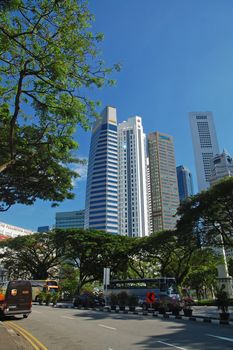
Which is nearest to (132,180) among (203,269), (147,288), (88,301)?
(203,269)

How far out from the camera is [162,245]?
1628 inches

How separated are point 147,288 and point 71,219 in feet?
485

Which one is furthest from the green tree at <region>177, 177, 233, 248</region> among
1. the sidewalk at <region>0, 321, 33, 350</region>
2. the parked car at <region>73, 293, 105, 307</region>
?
the sidewalk at <region>0, 321, 33, 350</region>

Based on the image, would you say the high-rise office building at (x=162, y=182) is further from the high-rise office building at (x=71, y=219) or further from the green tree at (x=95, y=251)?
the green tree at (x=95, y=251)

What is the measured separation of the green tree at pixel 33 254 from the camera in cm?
5359

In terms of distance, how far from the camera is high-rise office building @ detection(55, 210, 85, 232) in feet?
573

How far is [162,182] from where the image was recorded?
17612 cm

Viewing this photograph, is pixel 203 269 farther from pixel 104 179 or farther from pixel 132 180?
pixel 132 180

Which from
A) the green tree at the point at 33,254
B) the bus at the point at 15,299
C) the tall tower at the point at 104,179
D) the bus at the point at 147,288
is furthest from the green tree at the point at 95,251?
the tall tower at the point at 104,179

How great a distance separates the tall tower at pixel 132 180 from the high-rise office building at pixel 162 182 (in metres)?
20.0

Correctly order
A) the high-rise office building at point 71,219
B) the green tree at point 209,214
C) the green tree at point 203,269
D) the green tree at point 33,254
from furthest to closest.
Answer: the high-rise office building at point 71,219, the green tree at point 33,254, the green tree at point 203,269, the green tree at point 209,214

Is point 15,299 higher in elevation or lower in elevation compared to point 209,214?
lower

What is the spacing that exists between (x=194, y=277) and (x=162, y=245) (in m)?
14.4

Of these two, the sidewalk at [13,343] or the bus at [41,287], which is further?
the bus at [41,287]
